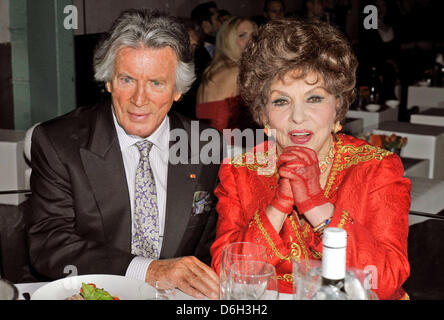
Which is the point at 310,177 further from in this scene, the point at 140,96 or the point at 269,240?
the point at 140,96

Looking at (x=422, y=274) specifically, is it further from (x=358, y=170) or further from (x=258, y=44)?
(x=258, y=44)

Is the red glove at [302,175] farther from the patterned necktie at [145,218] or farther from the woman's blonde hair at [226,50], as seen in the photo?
the woman's blonde hair at [226,50]

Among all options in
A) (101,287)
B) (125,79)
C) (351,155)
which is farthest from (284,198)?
(125,79)

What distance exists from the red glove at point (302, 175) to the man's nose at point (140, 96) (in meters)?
0.60

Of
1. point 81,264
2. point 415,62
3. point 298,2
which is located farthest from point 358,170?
point 298,2

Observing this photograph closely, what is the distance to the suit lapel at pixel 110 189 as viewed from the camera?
6.69 feet

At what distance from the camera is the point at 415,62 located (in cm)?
1175

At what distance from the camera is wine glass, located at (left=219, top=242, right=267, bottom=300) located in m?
1.33

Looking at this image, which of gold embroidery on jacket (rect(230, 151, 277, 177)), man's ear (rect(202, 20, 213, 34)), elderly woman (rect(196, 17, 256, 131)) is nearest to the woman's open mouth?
gold embroidery on jacket (rect(230, 151, 277, 177))

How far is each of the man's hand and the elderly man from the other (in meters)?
0.20

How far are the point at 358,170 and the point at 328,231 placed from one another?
2.99 feet

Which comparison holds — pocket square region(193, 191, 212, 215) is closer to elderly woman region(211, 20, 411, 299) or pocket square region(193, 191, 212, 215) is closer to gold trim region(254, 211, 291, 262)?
elderly woman region(211, 20, 411, 299)

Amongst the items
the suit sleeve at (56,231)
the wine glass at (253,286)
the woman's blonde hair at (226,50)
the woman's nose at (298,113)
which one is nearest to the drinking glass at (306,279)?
the wine glass at (253,286)

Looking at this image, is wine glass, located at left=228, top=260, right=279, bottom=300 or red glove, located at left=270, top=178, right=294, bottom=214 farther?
red glove, located at left=270, top=178, right=294, bottom=214
